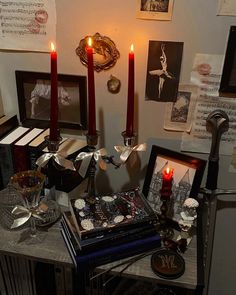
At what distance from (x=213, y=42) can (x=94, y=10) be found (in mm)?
349

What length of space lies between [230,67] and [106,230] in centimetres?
56

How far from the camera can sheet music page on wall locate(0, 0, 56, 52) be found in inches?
38.3

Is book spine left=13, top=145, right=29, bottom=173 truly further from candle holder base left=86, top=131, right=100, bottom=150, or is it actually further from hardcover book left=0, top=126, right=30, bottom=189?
candle holder base left=86, top=131, right=100, bottom=150

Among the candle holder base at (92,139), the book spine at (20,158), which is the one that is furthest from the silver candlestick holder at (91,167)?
the book spine at (20,158)

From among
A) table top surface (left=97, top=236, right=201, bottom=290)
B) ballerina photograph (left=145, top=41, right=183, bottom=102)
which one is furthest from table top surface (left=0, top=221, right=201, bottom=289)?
ballerina photograph (left=145, top=41, right=183, bottom=102)

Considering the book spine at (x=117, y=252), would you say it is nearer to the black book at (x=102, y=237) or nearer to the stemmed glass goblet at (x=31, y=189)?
the black book at (x=102, y=237)

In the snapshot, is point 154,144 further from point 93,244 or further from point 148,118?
point 93,244

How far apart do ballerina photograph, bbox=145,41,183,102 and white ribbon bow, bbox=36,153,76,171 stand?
316 millimetres

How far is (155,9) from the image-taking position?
0.91 metres

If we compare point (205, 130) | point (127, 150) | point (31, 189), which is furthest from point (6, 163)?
point (205, 130)

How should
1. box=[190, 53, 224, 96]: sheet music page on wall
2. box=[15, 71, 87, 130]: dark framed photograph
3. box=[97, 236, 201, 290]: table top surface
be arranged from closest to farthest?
box=[97, 236, 201, 290]: table top surface
box=[190, 53, 224, 96]: sheet music page on wall
box=[15, 71, 87, 130]: dark framed photograph

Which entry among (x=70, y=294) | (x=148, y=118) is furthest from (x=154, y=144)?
(x=70, y=294)

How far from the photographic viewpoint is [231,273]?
1279 mm

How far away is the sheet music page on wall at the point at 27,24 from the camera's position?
0.97 m
